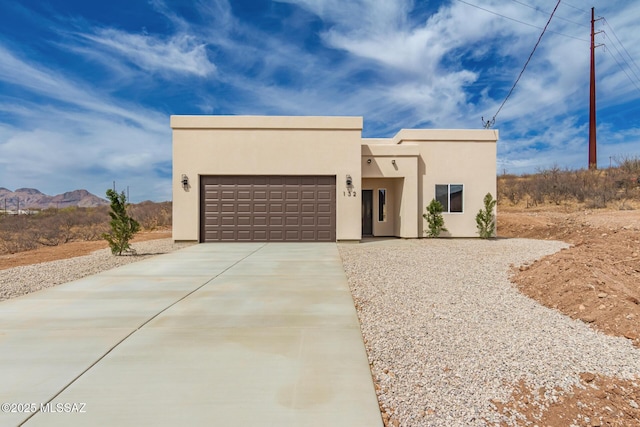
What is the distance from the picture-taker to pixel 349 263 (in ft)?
27.6

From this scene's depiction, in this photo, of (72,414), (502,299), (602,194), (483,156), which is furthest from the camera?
(602,194)

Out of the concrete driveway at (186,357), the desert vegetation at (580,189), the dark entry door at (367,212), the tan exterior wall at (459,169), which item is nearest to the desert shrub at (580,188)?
the desert vegetation at (580,189)

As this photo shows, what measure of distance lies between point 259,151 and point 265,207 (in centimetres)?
207

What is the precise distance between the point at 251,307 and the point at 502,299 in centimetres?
380

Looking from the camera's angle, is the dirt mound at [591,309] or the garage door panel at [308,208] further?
the garage door panel at [308,208]

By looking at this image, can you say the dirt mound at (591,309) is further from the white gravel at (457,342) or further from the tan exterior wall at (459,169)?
the tan exterior wall at (459,169)

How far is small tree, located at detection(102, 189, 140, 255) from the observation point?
1009cm

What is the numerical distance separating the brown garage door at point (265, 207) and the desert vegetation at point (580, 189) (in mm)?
19337

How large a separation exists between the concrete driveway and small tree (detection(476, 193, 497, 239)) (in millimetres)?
10171

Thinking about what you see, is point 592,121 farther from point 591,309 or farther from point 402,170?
point 591,309

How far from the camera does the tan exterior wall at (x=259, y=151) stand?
1277cm

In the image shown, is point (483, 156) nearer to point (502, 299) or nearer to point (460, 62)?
point (460, 62)

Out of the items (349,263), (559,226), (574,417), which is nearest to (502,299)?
(574,417)

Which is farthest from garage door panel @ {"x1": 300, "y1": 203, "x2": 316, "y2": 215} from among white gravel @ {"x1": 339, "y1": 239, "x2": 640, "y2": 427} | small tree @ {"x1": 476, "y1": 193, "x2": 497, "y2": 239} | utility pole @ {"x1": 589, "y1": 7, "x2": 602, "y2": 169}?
utility pole @ {"x1": 589, "y1": 7, "x2": 602, "y2": 169}
